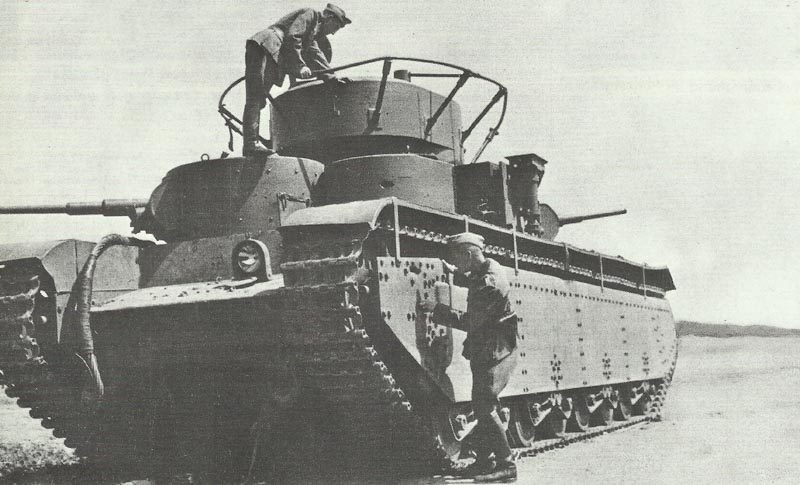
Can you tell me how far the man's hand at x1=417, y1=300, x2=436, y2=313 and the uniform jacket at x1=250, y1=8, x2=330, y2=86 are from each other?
340 cm

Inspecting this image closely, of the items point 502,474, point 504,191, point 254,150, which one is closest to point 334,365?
point 502,474

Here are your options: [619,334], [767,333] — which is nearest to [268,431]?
[619,334]

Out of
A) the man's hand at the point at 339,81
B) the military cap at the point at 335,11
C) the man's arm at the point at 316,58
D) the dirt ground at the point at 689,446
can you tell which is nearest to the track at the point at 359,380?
the dirt ground at the point at 689,446

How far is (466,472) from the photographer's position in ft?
27.9

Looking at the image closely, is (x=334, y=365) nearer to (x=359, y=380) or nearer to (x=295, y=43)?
(x=359, y=380)

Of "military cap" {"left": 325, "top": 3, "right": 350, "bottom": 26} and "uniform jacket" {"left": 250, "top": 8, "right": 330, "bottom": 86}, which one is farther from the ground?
"military cap" {"left": 325, "top": 3, "right": 350, "bottom": 26}

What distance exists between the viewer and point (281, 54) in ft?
33.7

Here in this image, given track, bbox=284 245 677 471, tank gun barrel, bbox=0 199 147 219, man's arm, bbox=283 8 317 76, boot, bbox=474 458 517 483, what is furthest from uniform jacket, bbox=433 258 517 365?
tank gun barrel, bbox=0 199 147 219

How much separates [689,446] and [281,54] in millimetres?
6564

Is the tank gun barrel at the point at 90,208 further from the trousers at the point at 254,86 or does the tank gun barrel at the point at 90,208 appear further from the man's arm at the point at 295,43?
the man's arm at the point at 295,43

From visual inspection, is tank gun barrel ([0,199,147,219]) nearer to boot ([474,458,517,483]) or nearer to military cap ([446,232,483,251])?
military cap ([446,232,483,251])

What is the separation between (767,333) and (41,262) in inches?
2095

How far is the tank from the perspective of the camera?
765 centimetres

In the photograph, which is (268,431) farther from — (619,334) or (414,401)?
(619,334)
